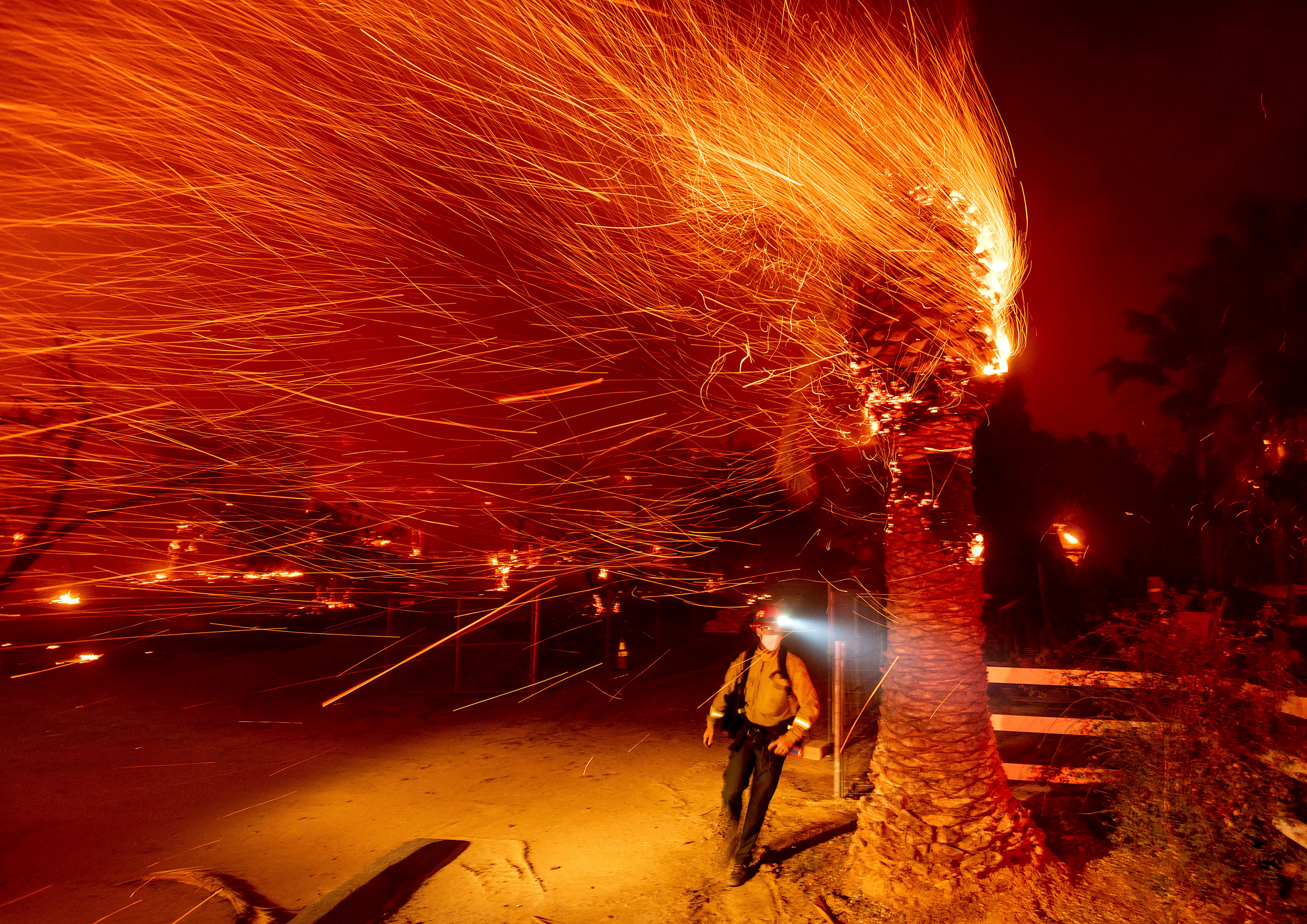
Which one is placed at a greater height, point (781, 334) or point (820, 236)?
point (820, 236)

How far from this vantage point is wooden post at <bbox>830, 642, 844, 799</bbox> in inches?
265

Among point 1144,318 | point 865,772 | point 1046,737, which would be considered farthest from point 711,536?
point 1144,318

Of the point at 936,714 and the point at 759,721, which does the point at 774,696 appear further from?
the point at 936,714

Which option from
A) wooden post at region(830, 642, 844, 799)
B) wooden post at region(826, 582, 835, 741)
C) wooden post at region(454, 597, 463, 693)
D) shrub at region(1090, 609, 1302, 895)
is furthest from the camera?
wooden post at region(454, 597, 463, 693)

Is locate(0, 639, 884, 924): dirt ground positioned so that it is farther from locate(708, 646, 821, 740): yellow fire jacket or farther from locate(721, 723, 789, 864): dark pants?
locate(708, 646, 821, 740): yellow fire jacket

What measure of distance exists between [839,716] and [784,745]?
6.53 feet

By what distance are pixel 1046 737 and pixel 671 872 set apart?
17.7ft

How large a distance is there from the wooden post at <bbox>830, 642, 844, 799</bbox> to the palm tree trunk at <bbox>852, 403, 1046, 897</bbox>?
161 cm

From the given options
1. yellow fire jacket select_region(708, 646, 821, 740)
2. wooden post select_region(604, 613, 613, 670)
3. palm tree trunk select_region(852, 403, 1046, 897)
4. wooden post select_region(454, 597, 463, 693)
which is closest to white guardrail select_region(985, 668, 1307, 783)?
palm tree trunk select_region(852, 403, 1046, 897)

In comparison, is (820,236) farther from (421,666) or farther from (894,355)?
(421,666)

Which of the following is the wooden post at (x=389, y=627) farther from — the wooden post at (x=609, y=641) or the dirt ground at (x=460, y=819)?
the wooden post at (x=609, y=641)

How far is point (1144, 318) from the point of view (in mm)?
23812

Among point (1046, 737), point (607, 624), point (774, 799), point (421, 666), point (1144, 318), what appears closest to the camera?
point (774, 799)

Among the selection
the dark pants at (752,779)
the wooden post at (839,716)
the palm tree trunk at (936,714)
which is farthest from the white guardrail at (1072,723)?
the dark pants at (752,779)
